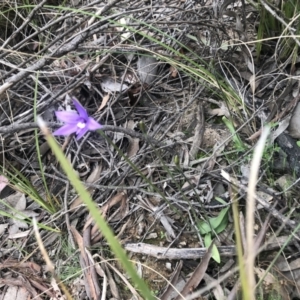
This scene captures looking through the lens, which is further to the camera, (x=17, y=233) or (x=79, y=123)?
(x=17, y=233)

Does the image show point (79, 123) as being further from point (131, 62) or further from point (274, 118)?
point (131, 62)

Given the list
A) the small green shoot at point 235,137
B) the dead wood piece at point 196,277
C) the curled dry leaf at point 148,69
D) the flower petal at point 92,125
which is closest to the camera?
the flower petal at point 92,125

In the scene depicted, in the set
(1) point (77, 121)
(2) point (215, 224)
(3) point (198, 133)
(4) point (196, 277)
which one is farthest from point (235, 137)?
(1) point (77, 121)

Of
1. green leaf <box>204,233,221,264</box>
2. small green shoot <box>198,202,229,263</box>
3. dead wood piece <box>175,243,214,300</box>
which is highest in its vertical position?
small green shoot <box>198,202,229,263</box>

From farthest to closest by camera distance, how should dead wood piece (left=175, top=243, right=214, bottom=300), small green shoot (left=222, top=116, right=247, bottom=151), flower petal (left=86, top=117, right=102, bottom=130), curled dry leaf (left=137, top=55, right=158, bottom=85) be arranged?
curled dry leaf (left=137, top=55, right=158, bottom=85) < small green shoot (left=222, top=116, right=247, bottom=151) < dead wood piece (left=175, top=243, right=214, bottom=300) < flower petal (left=86, top=117, right=102, bottom=130)

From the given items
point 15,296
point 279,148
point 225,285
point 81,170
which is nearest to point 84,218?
point 81,170

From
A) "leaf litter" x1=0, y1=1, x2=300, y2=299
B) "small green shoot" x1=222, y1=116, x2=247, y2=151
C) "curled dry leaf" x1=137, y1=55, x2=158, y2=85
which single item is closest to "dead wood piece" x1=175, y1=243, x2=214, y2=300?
"leaf litter" x1=0, y1=1, x2=300, y2=299

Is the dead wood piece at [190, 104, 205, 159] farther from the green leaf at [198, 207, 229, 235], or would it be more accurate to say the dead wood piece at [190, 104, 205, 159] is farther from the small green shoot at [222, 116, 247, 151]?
the green leaf at [198, 207, 229, 235]

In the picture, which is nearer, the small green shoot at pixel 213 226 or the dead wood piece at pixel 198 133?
the small green shoot at pixel 213 226

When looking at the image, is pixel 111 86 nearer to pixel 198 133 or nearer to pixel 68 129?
pixel 198 133

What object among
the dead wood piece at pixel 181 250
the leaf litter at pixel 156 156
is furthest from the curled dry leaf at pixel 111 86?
the dead wood piece at pixel 181 250

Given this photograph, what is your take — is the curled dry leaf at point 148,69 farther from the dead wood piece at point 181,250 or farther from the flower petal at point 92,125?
the flower petal at point 92,125
